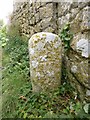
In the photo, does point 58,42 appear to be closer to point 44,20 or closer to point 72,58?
point 72,58

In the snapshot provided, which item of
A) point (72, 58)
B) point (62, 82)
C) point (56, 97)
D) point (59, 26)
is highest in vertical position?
point (59, 26)

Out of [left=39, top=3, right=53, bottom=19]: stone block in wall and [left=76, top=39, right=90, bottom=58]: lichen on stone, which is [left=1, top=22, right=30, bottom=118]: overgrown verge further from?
[left=76, top=39, right=90, bottom=58]: lichen on stone

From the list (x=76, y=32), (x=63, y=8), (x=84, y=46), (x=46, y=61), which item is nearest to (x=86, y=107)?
(x=84, y=46)

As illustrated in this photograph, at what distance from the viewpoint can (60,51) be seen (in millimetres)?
3107

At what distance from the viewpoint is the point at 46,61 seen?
306 cm

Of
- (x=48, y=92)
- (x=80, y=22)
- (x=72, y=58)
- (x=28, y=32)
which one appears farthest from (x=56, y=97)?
(x=28, y=32)

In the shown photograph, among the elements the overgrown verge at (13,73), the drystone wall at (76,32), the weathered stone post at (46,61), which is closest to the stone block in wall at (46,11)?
the drystone wall at (76,32)

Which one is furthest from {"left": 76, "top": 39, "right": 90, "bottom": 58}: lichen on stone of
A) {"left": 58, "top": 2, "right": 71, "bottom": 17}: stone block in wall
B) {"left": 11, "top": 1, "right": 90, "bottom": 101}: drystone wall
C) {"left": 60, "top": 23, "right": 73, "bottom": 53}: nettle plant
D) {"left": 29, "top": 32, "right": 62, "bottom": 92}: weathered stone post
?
{"left": 58, "top": 2, "right": 71, "bottom": 17}: stone block in wall

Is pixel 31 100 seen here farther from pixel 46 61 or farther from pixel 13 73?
pixel 13 73

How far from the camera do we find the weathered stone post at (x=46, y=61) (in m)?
3.07

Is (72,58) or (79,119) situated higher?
(72,58)

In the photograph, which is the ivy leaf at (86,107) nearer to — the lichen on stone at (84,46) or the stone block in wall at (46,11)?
the lichen on stone at (84,46)

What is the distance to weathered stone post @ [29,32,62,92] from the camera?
3.07m

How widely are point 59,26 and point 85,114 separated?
72.6 inches
